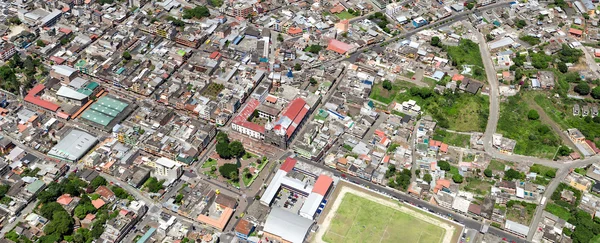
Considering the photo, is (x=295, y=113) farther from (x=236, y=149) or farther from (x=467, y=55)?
(x=467, y=55)

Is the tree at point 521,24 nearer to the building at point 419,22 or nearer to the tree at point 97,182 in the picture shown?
the building at point 419,22

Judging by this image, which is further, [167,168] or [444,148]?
[444,148]

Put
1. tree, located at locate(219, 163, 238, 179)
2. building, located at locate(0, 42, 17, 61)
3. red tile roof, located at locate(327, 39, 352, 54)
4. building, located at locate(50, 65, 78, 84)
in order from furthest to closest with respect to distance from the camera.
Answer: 1. red tile roof, located at locate(327, 39, 352, 54)
2. building, located at locate(0, 42, 17, 61)
3. building, located at locate(50, 65, 78, 84)
4. tree, located at locate(219, 163, 238, 179)

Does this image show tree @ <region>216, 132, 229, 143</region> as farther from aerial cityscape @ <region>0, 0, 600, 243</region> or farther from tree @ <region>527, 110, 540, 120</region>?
tree @ <region>527, 110, 540, 120</region>

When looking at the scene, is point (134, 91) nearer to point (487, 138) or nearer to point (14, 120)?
point (14, 120)

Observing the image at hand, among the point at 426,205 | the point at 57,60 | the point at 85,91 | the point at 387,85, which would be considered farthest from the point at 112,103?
the point at 426,205

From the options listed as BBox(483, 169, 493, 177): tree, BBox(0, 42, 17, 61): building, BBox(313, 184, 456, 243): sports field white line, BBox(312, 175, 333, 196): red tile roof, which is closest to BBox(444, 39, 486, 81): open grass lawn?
BBox(483, 169, 493, 177): tree

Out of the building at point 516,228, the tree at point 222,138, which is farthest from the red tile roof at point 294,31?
the building at point 516,228
